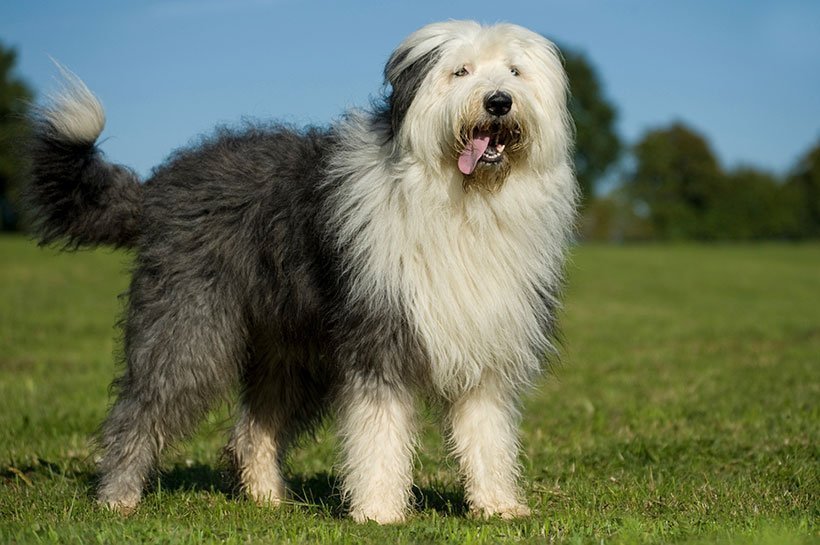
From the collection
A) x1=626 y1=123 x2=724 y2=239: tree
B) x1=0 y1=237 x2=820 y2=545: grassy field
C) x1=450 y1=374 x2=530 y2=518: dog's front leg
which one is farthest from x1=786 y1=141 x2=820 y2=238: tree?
x1=450 y1=374 x2=530 y2=518: dog's front leg

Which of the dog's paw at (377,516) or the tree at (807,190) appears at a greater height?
the tree at (807,190)

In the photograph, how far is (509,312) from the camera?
16.7 feet

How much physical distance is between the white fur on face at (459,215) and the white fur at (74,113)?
1.68m

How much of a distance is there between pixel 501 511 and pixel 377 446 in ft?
2.57

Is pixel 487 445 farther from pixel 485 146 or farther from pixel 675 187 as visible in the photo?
pixel 675 187

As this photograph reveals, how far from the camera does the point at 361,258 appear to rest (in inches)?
199

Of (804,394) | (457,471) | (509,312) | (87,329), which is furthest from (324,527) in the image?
(87,329)

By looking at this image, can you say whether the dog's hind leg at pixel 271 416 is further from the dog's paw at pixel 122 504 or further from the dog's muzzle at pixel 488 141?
the dog's muzzle at pixel 488 141

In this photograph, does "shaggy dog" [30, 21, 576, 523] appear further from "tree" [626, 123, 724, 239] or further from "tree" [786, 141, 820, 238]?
"tree" [626, 123, 724, 239]

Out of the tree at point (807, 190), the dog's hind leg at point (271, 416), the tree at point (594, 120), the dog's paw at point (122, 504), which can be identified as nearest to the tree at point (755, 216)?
the tree at point (807, 190)

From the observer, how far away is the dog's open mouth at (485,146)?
4793 mm

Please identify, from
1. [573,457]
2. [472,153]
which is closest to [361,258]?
[472,153]

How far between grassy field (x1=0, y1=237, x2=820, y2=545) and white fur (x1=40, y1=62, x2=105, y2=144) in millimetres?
1908

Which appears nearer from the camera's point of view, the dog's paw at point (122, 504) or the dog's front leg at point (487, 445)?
the dog's front leg at point (487, 445)
